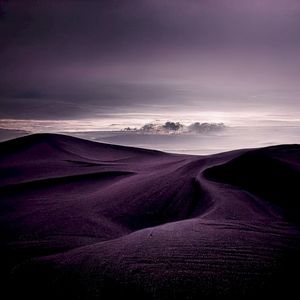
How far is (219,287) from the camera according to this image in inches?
125

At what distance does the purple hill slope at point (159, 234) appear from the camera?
129 inches

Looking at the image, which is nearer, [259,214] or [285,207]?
[259,214]

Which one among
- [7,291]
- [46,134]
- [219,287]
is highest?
[46,134]

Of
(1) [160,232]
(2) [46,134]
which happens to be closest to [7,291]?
(1) [160,232]

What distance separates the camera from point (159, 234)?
4586mm

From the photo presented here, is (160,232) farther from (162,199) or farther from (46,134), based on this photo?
(46,134)

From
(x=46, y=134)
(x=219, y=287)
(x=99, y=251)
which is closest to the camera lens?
(x=219, y=287)

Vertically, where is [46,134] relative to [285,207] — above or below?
above

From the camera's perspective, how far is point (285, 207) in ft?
23.1

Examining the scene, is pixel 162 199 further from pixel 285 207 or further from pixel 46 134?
pixel 46 134

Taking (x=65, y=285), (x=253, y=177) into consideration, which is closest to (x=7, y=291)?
(x=65, y=285)

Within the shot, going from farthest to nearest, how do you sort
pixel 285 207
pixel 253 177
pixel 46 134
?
pixel 46 134 < pixel 253 177 < pixel 285 207

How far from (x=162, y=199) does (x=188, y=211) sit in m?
1.02

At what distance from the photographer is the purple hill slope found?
3289mm
